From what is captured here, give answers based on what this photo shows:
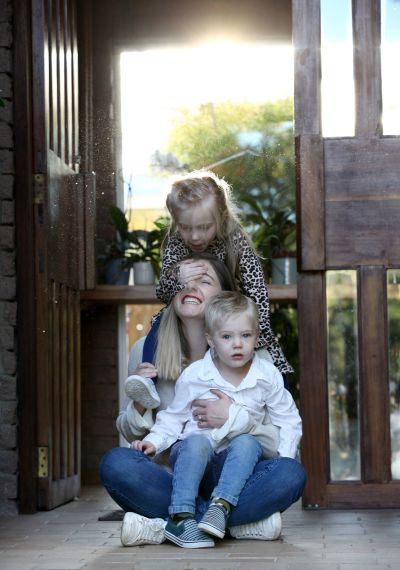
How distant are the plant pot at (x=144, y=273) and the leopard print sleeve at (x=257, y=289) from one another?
2464 millimetres

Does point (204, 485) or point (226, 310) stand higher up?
point (226, 310)

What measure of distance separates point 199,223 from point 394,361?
1124 millimetres

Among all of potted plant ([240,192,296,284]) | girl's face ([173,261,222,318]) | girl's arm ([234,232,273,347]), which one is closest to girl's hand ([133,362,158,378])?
girl's face ([173,261,222,318])

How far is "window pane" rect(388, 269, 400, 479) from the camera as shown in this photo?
15.6 feet

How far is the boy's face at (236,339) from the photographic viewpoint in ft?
12.7

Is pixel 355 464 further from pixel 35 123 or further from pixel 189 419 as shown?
pixel 35 123

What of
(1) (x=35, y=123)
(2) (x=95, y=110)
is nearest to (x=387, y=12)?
(1) (x=35, y=123)

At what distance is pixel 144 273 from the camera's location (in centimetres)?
680

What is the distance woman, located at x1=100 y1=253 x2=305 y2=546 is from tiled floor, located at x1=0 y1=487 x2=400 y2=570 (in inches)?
3.1

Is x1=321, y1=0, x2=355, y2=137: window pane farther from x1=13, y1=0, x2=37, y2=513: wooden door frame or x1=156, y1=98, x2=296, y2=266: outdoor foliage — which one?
x1=156, y1=98, x2=296, y2=266: outdoor foliage

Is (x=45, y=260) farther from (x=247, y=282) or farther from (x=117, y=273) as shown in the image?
(x=117, y=273)

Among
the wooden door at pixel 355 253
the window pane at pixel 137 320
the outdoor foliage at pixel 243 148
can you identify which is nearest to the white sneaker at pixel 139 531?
the wooden door at pixel 355 253

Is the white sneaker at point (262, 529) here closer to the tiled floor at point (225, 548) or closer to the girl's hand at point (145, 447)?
the tiled floor at point (225, 548)

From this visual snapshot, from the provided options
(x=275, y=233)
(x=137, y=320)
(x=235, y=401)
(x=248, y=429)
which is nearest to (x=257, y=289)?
(x=235, y=401)
